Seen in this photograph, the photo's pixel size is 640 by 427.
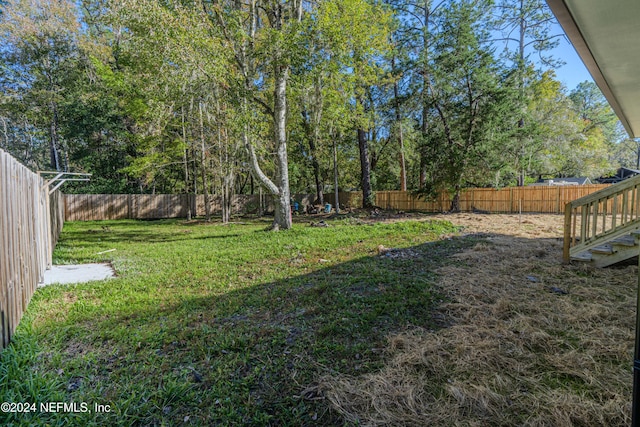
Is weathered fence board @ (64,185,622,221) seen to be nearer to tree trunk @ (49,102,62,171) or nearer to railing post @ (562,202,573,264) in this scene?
tree trunk @ (49,102,62,171)

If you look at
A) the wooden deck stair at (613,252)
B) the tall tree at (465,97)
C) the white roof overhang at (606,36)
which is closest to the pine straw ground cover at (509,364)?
the wooden deck stair at (613,252)

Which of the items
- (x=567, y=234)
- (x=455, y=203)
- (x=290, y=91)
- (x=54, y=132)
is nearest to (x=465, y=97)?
(x=455, y=203)

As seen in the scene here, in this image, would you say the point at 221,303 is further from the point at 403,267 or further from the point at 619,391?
the point at 619,391

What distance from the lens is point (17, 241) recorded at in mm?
2947

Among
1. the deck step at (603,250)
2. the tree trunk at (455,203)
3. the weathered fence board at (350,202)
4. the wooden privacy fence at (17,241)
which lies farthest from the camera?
the tree trunk at (455,203)

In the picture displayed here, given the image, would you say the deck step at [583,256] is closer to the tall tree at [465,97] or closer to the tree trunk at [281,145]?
the tree trunk at [281,145]

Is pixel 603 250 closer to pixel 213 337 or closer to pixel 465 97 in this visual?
pixel 213 337

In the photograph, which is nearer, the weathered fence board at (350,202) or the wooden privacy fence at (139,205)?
the weathered fence board at (350,202)

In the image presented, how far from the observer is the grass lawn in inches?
75.5

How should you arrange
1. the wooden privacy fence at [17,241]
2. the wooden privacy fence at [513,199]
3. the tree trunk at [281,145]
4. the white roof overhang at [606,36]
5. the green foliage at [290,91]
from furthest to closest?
the wooden privacy fence at [513,199] → the tree trunk at [281,145] → the green foliage at [290,91] → the wooden privacy fence at [17,241] → the white roof overhang at [606,36]

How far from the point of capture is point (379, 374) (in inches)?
84.4

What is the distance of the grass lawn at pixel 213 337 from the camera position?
192cm

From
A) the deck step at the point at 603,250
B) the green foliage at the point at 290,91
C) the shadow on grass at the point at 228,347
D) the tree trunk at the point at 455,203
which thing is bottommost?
the shadow on grass at the point at 228,347

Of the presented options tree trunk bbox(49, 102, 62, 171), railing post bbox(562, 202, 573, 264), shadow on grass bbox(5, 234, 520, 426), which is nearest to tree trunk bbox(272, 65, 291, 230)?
shadow on grass bbox(5, 234, 520, 426)
